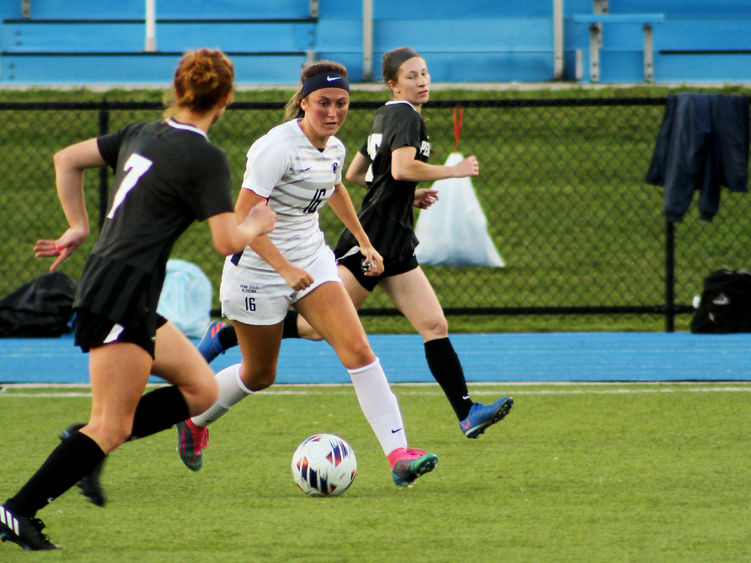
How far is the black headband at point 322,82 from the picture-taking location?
5.55m

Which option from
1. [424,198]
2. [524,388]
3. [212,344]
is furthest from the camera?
[524,388]

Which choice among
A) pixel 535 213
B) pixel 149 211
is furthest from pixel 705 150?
pixel 149 211

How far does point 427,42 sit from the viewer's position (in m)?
19.5

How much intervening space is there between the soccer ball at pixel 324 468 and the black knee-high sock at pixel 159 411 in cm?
70

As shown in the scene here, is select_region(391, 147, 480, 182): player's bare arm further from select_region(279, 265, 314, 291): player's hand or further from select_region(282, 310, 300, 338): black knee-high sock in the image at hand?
select_region(279, 265, 314, 291): player's hand

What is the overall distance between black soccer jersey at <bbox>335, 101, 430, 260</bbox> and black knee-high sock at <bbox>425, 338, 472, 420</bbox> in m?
0.50

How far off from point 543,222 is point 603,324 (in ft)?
9.23

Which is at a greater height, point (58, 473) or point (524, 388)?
point (58, 473)

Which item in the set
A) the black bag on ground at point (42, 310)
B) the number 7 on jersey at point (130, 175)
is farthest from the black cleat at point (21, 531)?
the black bag on ground at point (42, 310)

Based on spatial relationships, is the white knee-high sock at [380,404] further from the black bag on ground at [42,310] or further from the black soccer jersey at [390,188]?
the black bag on ground at [42,310]

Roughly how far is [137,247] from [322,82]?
58.7 inches

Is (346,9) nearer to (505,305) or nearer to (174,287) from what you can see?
(505,305)

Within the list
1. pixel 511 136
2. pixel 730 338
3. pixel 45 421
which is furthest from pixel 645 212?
pixel 45 421

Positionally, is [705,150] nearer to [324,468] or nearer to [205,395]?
[324,468]
